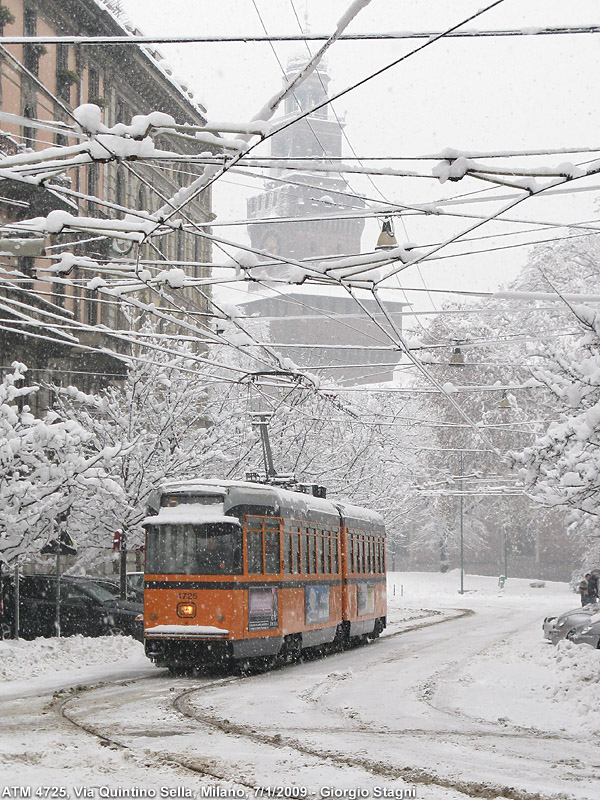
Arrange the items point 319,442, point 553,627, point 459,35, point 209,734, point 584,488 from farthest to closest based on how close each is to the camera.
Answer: point 319,442 < point 553,627 < point 584,488 < point 209,734 < point 459,35

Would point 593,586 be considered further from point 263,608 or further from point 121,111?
point 121,111

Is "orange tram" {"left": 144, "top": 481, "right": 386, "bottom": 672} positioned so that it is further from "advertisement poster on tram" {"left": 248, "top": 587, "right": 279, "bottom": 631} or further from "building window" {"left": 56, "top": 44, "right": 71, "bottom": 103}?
"building window" {"left": 56, "top": 44, "right": 71, "bottom": 103}

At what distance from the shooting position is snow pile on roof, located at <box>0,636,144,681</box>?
18938mm

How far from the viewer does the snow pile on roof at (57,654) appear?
18938mm

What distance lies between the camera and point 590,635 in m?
22.4

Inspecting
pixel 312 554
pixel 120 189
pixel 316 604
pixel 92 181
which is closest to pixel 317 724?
pixel 312 554

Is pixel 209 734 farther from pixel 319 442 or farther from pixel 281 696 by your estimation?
pixel 319 442

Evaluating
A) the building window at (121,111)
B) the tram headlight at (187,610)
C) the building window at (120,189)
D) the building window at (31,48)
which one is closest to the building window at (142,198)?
the building window at (120,189)

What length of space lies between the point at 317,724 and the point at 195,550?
6.30m

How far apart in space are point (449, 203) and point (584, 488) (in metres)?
7.41

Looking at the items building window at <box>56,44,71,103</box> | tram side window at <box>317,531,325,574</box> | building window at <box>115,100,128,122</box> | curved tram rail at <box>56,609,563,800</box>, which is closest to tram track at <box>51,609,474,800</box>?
curved tram rail at <box>56,609,563,800</box>

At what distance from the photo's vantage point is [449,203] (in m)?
11.8

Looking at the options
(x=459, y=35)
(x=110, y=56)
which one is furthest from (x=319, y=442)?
(x=459, y=35)

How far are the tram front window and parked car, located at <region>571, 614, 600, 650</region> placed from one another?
738 cm
